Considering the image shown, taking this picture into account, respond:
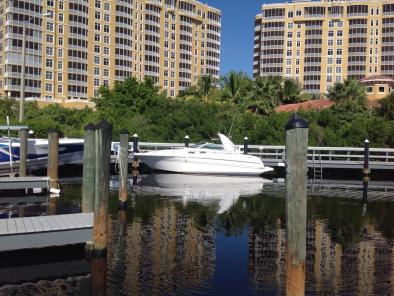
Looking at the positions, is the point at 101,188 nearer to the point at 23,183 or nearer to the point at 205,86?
the point at 23,183

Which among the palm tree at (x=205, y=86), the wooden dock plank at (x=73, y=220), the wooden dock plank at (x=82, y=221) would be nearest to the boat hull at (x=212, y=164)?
the wooden dock plank at (x=73, y=220)

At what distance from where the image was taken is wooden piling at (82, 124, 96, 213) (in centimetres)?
1195

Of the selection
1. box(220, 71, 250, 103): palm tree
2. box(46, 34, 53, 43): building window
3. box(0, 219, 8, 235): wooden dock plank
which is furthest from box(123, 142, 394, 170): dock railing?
box(46, 34, 53, 43): building window

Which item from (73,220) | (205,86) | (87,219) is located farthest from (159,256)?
(205,86)

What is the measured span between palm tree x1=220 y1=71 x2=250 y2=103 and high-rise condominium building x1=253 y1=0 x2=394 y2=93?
189 feet

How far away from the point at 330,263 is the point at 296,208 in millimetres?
4443

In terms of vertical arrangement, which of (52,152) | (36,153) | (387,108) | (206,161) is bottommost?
(206,161)

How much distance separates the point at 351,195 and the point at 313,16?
3935 inches

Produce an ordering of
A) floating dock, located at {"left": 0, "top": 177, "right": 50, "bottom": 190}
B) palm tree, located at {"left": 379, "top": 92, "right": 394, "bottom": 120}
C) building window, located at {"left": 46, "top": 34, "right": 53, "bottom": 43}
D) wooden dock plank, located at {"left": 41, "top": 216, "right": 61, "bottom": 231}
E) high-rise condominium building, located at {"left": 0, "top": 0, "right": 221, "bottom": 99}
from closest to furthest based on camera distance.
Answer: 1. wooden dock plank, located at {"left": 41, "top": 216, "right": 61, "bottom": 231}
2. floating dock, located at {"left": 0, "top": 177, "right": 50, "bottom": 190}
3. palm tree, located at {"left": 379, "top": 92, "right": 394, "bottom": 120}
4. high-rise condominium building, located at {"left": 0, "top": 0, "right": 221, "bottom": 99}
5. building window, located at {"left": 46, "top": 34, "right": 53, "bottom": 43}

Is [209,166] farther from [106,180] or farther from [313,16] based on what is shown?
[313,16]

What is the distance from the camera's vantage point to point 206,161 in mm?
31250

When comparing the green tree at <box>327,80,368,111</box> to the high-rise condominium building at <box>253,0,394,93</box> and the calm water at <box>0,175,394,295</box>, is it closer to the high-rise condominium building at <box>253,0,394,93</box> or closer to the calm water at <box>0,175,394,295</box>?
the calm water at <box>0,175,394,295</box>

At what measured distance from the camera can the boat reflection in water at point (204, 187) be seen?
21.8m

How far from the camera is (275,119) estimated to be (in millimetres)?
41094
